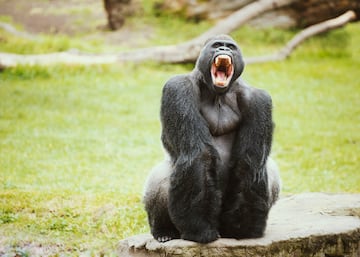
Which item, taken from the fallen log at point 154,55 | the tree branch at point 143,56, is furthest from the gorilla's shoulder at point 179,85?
the fallen log at point 154,55

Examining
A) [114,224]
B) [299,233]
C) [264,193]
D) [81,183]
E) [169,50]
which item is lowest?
[169,50]

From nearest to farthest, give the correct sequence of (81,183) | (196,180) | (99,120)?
(196,180) → (81,183) → (99,120)

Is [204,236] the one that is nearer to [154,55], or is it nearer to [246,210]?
[246,210]

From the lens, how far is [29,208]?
264 inches

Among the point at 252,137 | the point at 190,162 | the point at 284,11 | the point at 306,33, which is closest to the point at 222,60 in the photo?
the point at 252,137

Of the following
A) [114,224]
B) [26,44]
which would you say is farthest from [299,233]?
[26,44]

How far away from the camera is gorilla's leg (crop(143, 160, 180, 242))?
189 inches

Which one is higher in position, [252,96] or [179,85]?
[179,85]

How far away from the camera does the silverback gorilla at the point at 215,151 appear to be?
177 inches

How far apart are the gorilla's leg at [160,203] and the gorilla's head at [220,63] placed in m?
0.79

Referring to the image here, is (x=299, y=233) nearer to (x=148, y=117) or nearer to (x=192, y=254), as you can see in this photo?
(x=192, y=254)

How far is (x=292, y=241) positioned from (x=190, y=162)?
3.51 feet

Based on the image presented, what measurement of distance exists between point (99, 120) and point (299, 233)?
662 centimetres

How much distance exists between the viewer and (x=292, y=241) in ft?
15.9
